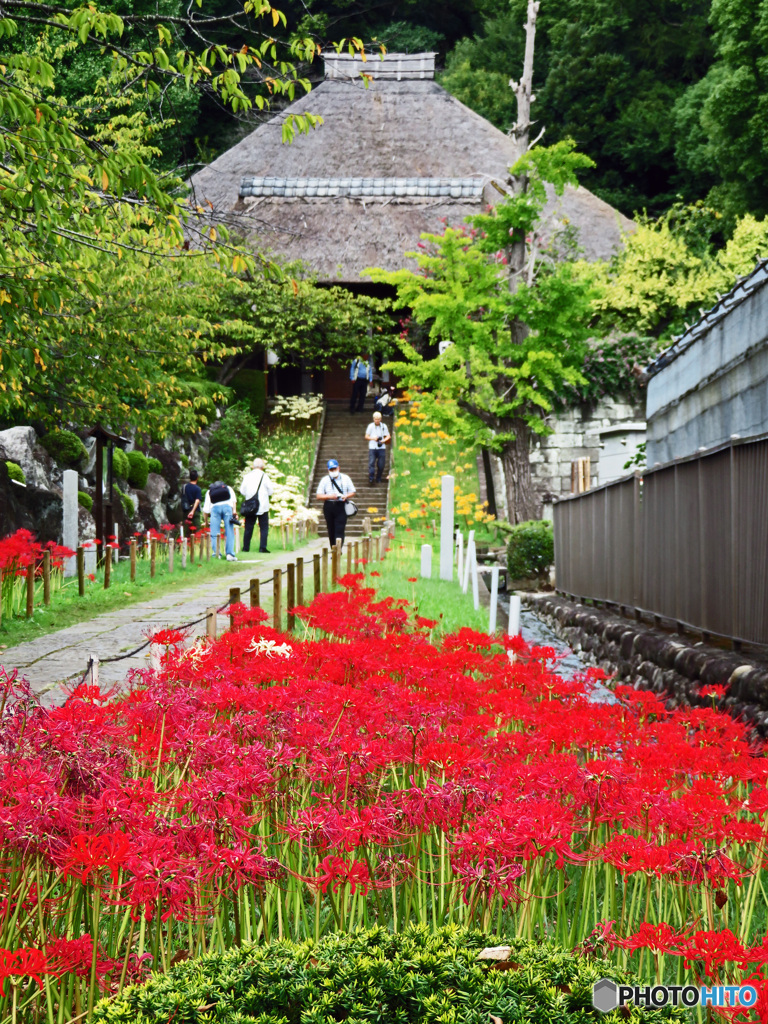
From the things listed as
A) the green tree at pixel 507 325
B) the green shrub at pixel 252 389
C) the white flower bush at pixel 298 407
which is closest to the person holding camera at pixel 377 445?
the green tree at pixel 507 325

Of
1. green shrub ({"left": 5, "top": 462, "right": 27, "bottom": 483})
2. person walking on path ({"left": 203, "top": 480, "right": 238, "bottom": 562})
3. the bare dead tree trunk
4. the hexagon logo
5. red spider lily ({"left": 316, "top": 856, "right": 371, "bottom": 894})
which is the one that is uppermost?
the bare dead tree trunk

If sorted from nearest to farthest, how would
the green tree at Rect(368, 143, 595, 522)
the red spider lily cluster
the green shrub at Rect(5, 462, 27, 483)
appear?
the red spider lily cluster → the green shrub at Rect(5, 462, 27, 483) → the green tree at Rect(368, 143, 595, 522)

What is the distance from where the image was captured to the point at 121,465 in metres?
17.0

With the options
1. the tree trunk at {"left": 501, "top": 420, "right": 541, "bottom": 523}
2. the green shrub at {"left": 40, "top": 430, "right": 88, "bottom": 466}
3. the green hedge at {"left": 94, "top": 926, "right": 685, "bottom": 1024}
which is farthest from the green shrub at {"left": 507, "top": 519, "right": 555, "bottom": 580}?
the green hedge at {"left": 94, "top": 926, "right": 685, "bottom": 1024}

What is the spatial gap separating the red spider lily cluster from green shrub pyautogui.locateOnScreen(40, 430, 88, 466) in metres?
11.8

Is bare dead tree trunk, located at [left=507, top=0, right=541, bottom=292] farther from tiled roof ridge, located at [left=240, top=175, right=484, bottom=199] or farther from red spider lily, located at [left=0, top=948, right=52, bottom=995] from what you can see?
red spider lily, located at [left=0, top=948, right=52, bottom=995]

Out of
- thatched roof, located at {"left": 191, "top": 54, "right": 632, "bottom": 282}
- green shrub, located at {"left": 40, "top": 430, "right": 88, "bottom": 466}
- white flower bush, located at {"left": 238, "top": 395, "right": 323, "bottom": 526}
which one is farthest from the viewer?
thatched roof, located at {"left": 191, "top": 54, "right": 632, "bottom": 282}

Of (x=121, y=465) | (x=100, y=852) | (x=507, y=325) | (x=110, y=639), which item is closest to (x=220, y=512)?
(x=121, y=465)

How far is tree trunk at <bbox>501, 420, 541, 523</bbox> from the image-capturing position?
60.7 feet

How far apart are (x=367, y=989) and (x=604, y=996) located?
47cm

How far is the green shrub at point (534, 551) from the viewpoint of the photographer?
17.3m

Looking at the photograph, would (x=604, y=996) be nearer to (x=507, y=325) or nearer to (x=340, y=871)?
(x=340, y=871)

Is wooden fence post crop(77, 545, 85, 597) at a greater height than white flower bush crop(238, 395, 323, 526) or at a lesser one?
lesser

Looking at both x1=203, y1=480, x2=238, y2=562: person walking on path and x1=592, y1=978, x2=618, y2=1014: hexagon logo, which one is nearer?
x1=592, y1=978, x2=618, y2=1014: hexagon logo
